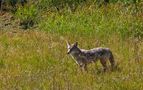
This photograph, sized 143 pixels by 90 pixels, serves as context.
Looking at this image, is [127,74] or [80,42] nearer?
[127,74]

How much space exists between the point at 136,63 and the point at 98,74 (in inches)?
34.4

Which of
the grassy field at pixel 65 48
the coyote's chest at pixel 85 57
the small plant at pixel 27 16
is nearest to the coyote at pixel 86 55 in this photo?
the coyote's chest at pixel 85 57

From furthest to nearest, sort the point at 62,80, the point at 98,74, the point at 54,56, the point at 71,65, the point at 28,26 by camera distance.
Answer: the point at 28,26
the point at 54,56
the point at 71,65
the point at 98,74
the point at 62,80

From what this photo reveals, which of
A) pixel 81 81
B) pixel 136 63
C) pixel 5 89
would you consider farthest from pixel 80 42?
pixel 5 89

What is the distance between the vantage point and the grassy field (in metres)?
7.76

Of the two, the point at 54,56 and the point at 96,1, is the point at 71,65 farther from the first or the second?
the point at 96,1

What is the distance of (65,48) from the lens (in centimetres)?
1080

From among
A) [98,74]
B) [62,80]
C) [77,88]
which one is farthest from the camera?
[98,74]

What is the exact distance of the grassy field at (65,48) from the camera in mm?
7762

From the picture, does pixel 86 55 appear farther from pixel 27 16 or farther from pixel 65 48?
pixel 27 16

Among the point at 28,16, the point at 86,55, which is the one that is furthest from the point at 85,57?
the point at 28,16

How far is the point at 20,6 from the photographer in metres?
16.5

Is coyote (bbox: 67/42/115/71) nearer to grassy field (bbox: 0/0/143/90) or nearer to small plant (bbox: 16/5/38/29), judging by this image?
grassy field (bbox: 0/0/143/90)

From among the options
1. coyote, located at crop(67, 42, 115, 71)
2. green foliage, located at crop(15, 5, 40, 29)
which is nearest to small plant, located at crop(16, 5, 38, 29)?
green foliage, located at crop(15, 5, 40, 29)
